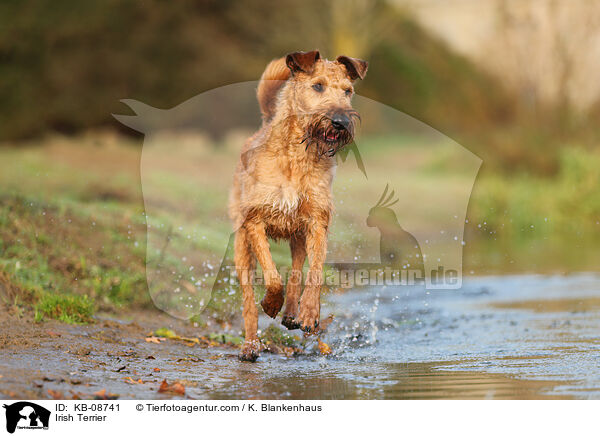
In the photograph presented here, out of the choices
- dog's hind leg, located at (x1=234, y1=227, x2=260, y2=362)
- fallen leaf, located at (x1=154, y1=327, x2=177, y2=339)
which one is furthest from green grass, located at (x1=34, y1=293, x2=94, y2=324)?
dog's hind leg, located at (x1=234, y1=227, x2=260, y2=362)

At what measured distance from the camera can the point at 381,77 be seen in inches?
1105

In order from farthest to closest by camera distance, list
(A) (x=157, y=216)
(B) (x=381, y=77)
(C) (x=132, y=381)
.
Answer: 1. (B) (x=381, y=77)
2. (A) (x=157, y=216)
3. (C) (x=132, y=381)

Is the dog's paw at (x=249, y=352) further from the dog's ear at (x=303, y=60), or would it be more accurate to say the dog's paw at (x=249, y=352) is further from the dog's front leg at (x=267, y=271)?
the dog's ear at (x=303, y=60)

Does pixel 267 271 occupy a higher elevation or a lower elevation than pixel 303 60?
lower

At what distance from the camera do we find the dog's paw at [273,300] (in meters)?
6.16

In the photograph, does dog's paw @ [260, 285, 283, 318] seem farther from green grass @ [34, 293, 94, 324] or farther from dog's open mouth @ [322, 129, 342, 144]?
green grass @ [34, 293, 94, 324]

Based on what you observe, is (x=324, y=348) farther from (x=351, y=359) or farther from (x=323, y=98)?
(x=323, y=98)

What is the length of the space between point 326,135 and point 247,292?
64.1 inches

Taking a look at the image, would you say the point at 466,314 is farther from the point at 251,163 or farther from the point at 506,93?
the point at 506,93

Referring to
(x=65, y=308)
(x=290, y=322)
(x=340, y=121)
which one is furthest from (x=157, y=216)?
(x=340, y=121)

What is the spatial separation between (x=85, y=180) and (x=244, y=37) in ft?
43.4

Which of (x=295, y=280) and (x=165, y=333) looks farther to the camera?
(x=165, y=333)

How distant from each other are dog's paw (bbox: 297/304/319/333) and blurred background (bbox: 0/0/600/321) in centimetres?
976
